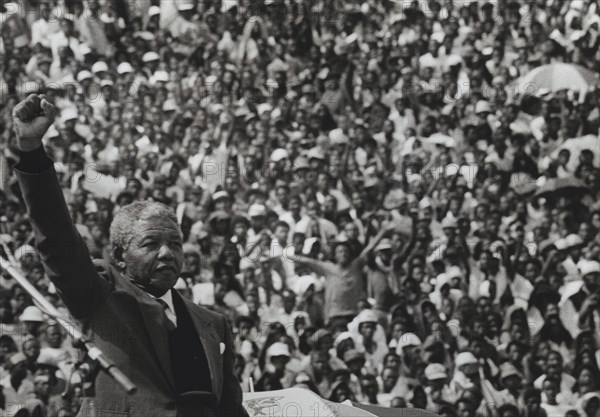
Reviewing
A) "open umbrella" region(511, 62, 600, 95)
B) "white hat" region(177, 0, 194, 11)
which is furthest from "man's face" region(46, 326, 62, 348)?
"white hat" region(177, 0, 194, 11)

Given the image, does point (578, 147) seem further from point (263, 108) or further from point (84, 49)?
point (84, 49)

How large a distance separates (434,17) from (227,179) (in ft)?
19.8

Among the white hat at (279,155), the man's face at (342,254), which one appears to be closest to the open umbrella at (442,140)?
the white hat at (279,155)

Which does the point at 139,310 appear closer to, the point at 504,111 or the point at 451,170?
the point at 451,170

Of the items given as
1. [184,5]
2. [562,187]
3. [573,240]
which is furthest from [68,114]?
[573,240]

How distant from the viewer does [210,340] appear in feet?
16.3

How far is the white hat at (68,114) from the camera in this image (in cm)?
1847

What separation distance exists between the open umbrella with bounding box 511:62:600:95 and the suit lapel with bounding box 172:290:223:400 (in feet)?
47.3

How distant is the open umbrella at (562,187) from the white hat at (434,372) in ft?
14.8

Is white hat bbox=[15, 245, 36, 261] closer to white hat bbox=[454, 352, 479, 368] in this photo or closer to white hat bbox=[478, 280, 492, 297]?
white hat bbox=[454, 352, 479, 368]

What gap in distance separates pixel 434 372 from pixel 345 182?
16.6ft

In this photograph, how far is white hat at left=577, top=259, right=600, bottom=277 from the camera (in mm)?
14520

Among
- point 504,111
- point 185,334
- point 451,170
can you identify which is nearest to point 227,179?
point 451,170

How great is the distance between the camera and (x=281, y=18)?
74.6 feet
